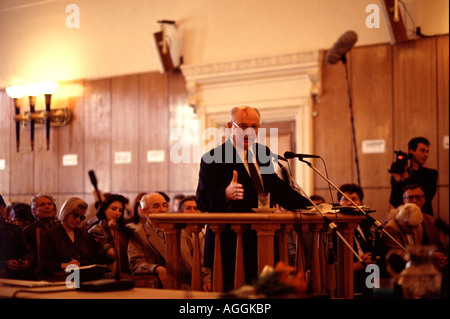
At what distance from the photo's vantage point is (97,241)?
4668 mm

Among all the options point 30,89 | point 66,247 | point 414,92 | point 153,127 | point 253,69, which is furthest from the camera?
point 153,127

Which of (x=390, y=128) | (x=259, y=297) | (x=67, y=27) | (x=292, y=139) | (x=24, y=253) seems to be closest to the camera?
(x=259, y=297)

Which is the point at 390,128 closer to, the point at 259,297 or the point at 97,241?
the point at 97,241

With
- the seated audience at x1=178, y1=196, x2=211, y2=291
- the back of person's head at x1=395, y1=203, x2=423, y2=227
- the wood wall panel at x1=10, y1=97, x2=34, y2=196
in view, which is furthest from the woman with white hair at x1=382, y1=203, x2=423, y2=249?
the wood wall panel at x1=10, y1=97, x2=34, y2=196

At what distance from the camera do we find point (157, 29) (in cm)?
805

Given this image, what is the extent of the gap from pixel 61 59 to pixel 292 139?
9.94 ft

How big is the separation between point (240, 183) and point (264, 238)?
1.97 ft

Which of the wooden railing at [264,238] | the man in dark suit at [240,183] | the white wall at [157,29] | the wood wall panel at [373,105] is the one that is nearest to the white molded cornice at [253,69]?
the white wall at [157,29]

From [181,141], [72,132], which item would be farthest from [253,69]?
[72,132]

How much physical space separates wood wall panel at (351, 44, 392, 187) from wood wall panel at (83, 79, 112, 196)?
3.48m

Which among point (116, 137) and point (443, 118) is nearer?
point (443, 118)

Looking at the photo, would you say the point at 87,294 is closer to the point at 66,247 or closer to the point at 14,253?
the point at 66,247

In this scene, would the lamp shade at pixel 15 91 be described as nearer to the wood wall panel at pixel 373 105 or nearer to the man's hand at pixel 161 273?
the man's hand at pixel 161 273
